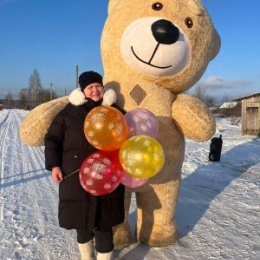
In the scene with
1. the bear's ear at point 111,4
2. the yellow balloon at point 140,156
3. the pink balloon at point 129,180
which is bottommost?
the pink balloon at point 129,180

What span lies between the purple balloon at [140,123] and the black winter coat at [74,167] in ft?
1.06

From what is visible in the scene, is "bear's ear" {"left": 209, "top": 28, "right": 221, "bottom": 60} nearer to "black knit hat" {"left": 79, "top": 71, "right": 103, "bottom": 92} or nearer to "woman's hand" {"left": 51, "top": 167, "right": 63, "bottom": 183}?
"black knit hat" {"left": 79, "top": 71, "right": 103, "bottom": 92}

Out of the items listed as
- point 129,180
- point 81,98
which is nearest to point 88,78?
point 81,98

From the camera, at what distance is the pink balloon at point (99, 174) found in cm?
275

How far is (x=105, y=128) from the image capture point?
→ 2713 mm

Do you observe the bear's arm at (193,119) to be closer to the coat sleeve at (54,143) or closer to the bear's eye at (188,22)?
the bear's eye at (188,22)

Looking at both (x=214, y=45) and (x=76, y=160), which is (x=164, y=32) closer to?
(x=214, y=45)

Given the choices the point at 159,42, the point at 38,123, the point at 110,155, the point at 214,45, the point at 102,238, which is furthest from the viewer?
the point at 214,45

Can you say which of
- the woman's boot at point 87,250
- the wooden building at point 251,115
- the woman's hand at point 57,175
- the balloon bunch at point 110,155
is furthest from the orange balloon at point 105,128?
the wooden building at point 251,115

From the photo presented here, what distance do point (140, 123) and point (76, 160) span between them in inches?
24.9

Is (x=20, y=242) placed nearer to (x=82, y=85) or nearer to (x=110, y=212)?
(x=110, y=212)

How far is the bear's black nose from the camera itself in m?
3.20

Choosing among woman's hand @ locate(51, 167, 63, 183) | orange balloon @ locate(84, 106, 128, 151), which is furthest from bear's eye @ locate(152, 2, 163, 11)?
woman's hand @ locate(51, 167, 63, 183)

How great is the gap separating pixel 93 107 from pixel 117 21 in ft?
3.48
